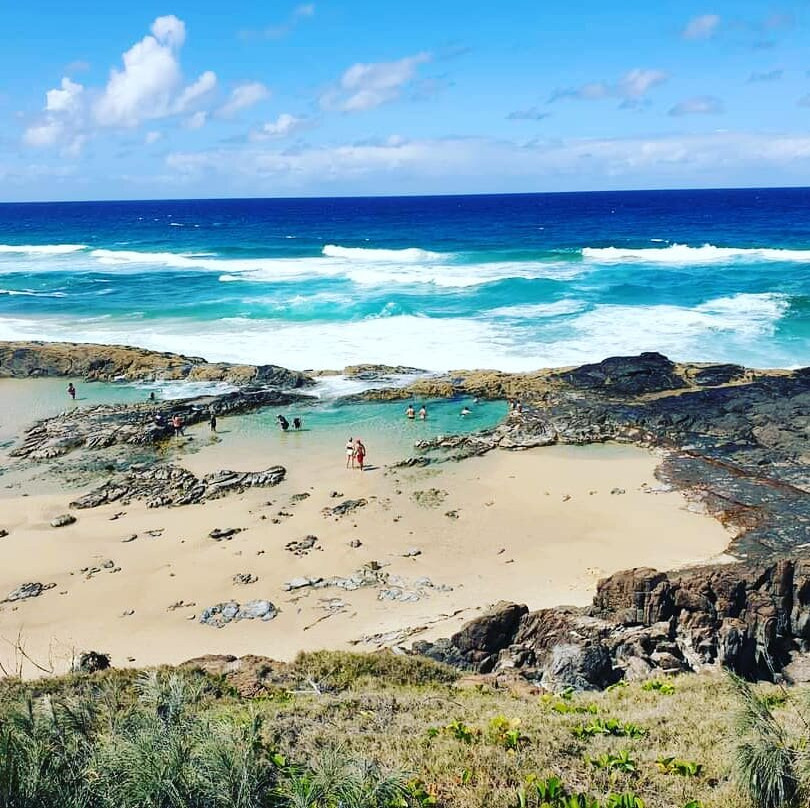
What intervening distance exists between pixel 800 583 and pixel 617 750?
248 inches

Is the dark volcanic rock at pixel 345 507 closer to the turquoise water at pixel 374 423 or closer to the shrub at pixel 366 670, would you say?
the turquoise water at pixel 374 423

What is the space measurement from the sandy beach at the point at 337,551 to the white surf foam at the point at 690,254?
140ft

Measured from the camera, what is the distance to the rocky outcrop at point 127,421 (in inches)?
923

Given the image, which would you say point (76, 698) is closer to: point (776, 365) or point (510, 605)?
point (510, 605)

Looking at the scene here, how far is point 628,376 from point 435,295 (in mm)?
22631

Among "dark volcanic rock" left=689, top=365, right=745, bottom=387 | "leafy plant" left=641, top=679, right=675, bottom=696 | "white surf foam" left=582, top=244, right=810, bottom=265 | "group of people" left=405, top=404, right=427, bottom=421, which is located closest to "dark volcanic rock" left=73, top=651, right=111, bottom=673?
"leafy plant" left=641, top=679, right=675, bottom=696

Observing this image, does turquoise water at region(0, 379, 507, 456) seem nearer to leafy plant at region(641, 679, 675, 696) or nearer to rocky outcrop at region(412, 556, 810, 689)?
rocky outcrop at region(412, 556, 810, 689)

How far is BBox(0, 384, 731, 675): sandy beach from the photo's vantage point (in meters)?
13.6

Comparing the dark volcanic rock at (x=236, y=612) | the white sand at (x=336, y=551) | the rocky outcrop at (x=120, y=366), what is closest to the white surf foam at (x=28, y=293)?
the rocky outcrop at (x=120, y=366)

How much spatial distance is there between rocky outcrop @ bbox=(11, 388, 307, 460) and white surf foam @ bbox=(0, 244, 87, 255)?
2280 inches

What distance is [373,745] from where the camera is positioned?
807 cm

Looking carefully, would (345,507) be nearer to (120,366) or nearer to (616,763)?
(616,763)

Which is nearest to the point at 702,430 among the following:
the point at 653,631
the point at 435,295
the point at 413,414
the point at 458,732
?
the point at 413,414

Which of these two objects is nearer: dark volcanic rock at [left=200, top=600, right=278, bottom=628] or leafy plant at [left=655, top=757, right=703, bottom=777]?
leafy plant at [left=655, top=757, right=703, bottom=777]
